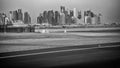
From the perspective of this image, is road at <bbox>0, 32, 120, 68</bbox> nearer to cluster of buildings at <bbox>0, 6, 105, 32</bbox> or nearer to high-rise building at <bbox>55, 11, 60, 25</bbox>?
cluster of buildings at <bbox>0, 6, 105, 32</bbox>

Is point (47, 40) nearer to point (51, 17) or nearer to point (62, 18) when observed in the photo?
point (51, 17)

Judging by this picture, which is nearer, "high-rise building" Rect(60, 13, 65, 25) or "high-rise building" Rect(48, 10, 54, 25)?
"high-rise building" Rect(48, 10, 54, 25)

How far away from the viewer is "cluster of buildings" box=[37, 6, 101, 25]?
426 cm

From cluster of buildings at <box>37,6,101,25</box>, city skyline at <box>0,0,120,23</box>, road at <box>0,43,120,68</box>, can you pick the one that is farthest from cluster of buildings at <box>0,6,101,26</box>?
road at <box>0,43,120,68</box>

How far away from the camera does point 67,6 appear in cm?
445

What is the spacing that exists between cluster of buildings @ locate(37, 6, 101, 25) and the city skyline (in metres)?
0.11

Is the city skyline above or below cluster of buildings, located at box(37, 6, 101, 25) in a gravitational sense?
above

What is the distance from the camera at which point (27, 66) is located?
3029 mm

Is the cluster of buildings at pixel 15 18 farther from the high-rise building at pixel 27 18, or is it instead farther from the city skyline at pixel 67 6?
the city skyline at pixel 67 6

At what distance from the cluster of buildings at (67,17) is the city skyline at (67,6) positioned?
113 millimetres

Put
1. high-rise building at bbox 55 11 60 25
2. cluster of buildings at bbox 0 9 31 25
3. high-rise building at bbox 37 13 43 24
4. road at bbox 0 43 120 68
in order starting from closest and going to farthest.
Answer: road at bbox 0 43 120 68 < cluster of buildings at bbox 0 9 31 25 < high-rise building at bbox 37 13 43 24 < high-rise building at bbox 55 11 60 25

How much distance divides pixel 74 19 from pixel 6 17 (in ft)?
6.15

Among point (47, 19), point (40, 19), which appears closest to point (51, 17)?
point (47, 19)

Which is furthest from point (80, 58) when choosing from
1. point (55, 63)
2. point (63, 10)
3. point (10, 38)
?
point (10, 38)
